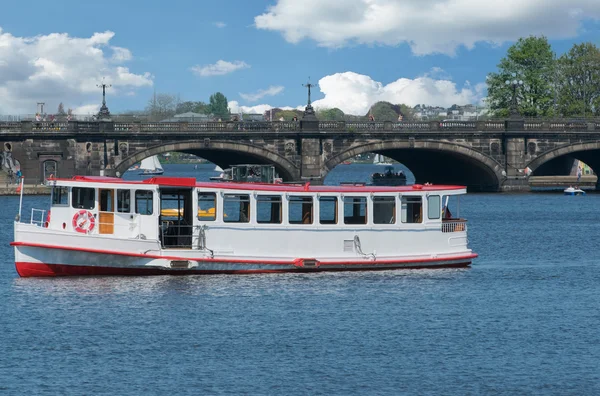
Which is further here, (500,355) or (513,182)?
(513,182)

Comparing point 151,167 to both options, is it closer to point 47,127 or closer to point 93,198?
point 47,127

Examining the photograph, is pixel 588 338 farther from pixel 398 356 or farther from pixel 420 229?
pixel 420 229

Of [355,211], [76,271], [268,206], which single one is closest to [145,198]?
[76,271]

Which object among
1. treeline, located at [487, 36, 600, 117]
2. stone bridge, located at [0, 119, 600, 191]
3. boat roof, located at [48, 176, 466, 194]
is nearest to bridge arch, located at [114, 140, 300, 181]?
stone bridge, located at [0, 119, 600, 191]

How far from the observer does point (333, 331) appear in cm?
3225

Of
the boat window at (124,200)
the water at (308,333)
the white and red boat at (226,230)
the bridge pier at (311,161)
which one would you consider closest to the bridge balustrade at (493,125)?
the bridge pier at (311,161)

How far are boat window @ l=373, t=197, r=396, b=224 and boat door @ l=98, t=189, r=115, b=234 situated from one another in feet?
33.5

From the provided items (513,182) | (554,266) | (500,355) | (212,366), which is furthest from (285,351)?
(513,182)

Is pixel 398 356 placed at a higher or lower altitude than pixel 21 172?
lower

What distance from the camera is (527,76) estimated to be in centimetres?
12156

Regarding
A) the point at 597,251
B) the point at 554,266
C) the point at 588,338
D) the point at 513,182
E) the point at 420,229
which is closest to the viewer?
the point at 588,338

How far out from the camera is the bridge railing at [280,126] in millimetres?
89812

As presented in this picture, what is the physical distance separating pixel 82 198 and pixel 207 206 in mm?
4702

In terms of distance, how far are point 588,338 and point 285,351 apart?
30.0 feet
